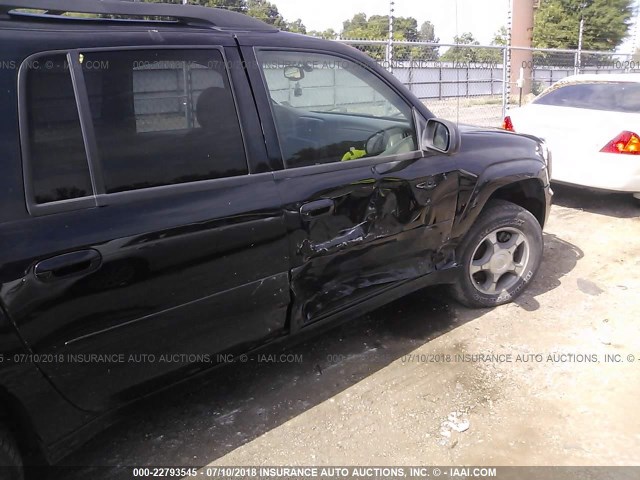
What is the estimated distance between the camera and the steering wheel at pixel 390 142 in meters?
2.72

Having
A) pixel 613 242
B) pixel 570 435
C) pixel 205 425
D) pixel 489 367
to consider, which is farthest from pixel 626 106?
pixel 205 425

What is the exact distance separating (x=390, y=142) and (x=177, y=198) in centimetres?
132

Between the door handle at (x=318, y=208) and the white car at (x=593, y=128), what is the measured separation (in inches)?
163

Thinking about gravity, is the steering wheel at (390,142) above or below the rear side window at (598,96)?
below

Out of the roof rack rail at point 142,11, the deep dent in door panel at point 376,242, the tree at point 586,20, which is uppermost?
the tree at point 586,20

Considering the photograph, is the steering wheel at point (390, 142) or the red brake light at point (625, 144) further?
the red brake light at point (625, 144)

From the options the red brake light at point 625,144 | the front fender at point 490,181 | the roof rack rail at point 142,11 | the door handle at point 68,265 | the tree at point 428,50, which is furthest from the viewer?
the tree at point 428,50

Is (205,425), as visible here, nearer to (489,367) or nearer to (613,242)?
(489,367)

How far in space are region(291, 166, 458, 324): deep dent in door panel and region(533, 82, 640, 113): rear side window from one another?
3975mm

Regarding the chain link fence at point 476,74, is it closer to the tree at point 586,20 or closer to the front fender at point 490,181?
the front fender at point 490,181

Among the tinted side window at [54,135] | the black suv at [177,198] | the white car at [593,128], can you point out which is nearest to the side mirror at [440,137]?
the black suv at [177,198]

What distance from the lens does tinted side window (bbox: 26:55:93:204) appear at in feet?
5.70

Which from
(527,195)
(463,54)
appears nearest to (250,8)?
(527,195)

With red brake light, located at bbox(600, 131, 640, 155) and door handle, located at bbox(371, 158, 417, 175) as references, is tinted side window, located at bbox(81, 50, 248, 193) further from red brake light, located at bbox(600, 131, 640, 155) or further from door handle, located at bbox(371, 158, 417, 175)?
red brake light, located at bbox(600, 131, 640, 155)
